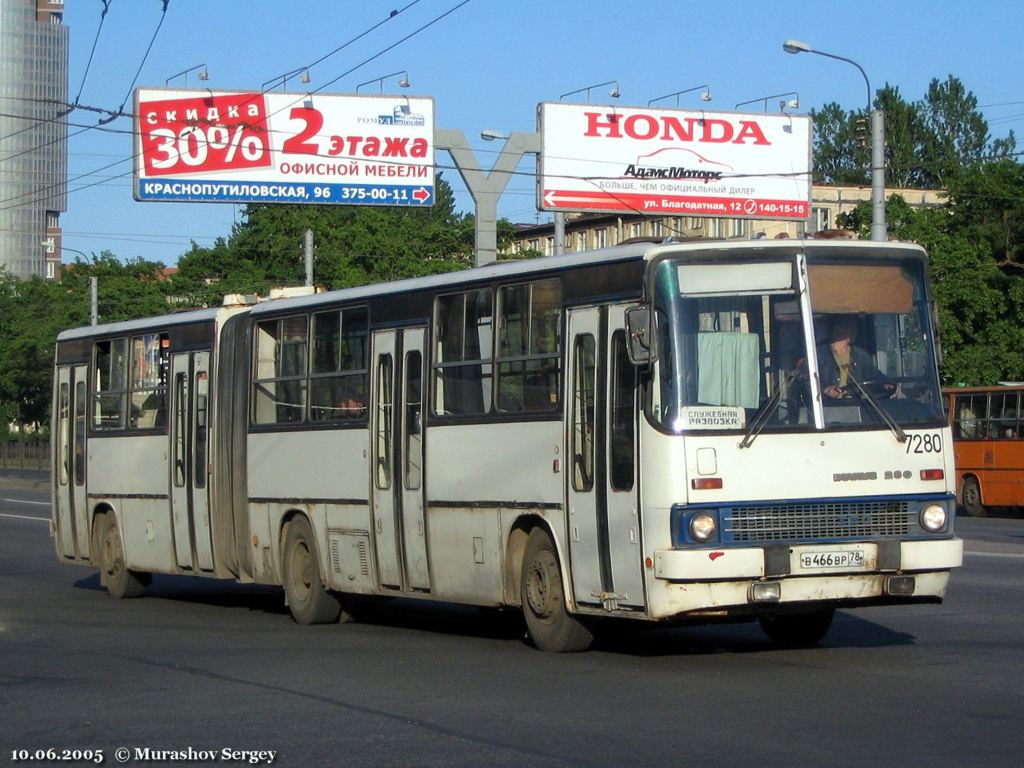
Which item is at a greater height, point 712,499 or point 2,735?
point 712,499

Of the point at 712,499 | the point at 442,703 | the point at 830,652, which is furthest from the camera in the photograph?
the point at 830,652

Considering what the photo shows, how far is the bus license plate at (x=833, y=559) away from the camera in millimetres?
11508

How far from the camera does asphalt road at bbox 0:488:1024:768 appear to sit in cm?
862

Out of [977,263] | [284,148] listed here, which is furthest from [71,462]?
[977,263]

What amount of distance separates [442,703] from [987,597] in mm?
8127

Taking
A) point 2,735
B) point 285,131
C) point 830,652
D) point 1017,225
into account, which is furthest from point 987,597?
point 1017,225

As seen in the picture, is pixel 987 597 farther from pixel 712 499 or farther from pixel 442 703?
pixel 442 703

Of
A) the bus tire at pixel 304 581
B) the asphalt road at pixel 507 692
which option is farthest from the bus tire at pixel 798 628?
the bus tire at pixel 304 581

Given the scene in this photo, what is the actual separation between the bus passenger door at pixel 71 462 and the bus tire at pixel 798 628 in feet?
31.9

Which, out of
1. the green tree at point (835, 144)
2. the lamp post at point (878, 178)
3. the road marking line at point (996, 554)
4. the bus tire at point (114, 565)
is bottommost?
Answer: the road marking line at point (996, 554)

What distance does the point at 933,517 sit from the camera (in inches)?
471

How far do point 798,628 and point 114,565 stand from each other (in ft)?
30.3

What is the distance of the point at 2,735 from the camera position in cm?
945

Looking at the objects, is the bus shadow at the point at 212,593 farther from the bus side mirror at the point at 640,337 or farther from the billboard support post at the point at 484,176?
the billboard support post at the point at 484,176
